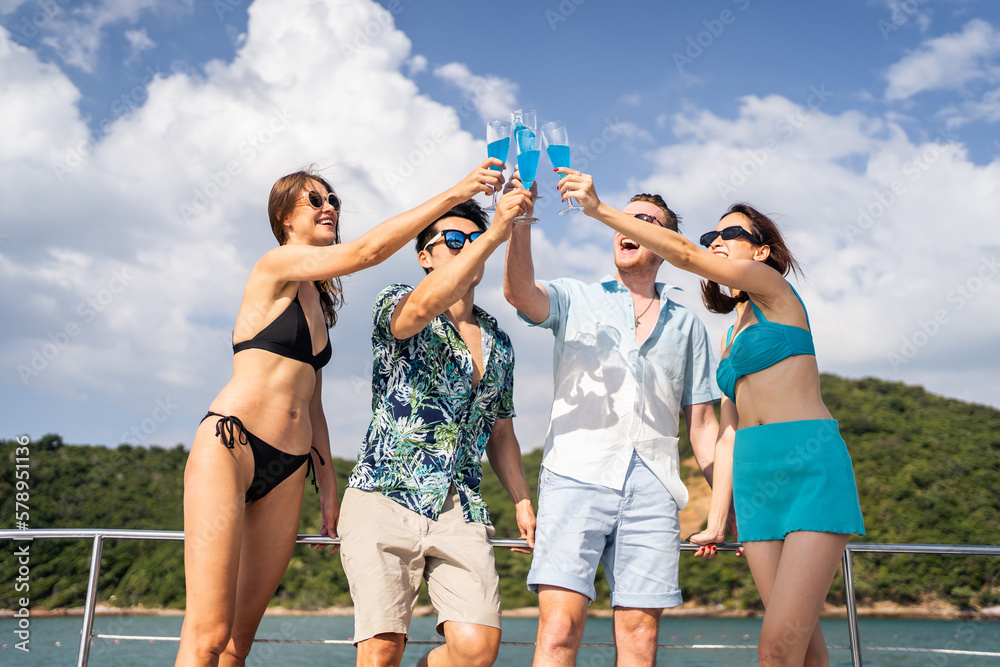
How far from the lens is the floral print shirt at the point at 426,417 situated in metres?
2.67

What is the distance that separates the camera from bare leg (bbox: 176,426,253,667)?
7.38 ft

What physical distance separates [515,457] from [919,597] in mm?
48179

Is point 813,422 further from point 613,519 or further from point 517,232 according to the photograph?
point 517,232

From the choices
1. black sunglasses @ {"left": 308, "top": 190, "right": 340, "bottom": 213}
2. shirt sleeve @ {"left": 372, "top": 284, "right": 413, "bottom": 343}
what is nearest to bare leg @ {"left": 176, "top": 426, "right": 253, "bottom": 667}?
shirt sleeve @ {"left": 372, "top": 284, "right": 413, "bottom": 343}

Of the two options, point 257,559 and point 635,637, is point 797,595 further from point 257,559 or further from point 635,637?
point 257,559

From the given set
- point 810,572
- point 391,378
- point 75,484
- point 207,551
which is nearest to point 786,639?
point 810,572

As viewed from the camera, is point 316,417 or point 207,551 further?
point 316,417

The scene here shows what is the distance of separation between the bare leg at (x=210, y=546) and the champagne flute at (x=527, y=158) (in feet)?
4.44

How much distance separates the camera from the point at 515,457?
3.20 m

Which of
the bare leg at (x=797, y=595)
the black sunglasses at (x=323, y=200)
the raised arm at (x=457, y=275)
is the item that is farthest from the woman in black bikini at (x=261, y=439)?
the bare leg at (x=797, y=595)

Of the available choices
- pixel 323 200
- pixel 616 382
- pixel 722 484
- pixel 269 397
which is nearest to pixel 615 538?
pixel 722 484

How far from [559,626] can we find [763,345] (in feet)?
4.34

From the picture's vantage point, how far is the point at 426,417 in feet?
8.90

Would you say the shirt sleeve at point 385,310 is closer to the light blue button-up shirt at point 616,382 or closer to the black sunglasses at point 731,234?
the light blue button-up shirt at point 616,382
